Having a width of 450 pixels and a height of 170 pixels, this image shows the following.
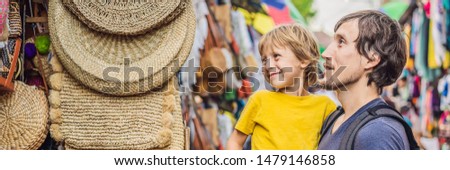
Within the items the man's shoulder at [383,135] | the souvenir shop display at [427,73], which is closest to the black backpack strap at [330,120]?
the man's shoulder at [383,135]

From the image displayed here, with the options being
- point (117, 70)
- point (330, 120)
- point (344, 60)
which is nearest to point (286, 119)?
point (330, 120)

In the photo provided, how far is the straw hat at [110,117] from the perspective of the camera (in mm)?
3283

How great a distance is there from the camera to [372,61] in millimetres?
2570

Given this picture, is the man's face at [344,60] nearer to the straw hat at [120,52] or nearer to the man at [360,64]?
the man at [360,64]

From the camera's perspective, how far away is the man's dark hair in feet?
8.32

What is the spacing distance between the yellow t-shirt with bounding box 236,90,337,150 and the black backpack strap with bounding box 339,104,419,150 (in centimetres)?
34

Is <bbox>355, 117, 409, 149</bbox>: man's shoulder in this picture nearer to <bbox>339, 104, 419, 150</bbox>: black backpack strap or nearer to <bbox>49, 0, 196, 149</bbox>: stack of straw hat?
<bbox>339, 104, 419, 150</bbox>: black backpack strap

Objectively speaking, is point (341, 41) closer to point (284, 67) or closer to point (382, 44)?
point (382, 44)

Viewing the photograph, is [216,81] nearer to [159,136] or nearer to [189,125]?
[189,125]

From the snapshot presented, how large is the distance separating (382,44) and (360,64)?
11 cm

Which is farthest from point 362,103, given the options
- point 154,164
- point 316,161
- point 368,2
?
point 368,2

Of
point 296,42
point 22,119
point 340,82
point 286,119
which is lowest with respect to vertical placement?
point 22,119

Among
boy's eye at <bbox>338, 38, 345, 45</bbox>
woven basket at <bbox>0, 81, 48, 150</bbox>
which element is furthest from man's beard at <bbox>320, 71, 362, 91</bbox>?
woven basket at <bbox>0, 81, 48, 150</bbox>

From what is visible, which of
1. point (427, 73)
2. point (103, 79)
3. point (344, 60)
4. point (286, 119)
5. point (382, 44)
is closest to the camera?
point (382, 44)
